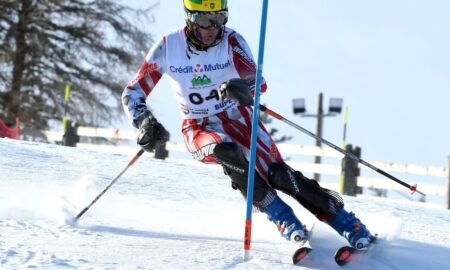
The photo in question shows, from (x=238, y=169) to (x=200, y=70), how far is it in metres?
0.80

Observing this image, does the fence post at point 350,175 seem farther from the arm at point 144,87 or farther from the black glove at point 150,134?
the black glove at point 150,134

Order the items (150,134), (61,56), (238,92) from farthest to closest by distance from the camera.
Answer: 1. (61,56)
2. (150,134)
3. (238,92)

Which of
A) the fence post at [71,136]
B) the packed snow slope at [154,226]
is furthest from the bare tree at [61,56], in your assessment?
the packed snow slope at [154,226]

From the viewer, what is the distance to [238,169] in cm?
514

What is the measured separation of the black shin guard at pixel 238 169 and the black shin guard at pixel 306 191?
0.11m

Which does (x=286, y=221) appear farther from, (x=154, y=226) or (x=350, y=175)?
(x=350, y=175)

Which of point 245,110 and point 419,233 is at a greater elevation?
point 245,110

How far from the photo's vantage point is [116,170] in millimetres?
9531


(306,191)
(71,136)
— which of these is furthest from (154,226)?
(71,136)

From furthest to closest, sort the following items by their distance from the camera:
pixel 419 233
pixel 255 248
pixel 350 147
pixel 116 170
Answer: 1. pixel 350 147
2. pixel 116 170
3. pixel 419 233
4. pixel 255 248

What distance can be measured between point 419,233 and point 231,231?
172cm

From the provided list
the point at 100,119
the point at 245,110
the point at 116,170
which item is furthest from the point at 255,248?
the point at 100,119

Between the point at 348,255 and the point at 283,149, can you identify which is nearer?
the point at 348,255

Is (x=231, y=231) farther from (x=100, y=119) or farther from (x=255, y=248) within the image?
(x=100, y=119)
